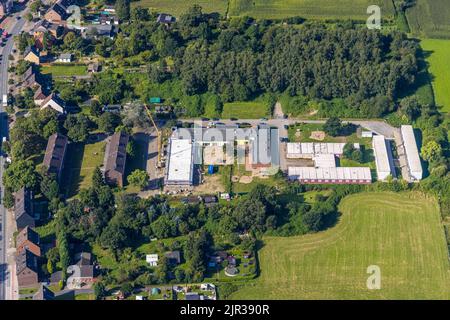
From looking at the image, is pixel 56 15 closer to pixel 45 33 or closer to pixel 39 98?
pixel 45 33

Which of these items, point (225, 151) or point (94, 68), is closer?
point (225, 151)

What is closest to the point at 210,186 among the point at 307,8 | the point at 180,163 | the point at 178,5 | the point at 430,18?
the point at 180,163

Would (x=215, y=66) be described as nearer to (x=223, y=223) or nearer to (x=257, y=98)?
(x=257, y=98)

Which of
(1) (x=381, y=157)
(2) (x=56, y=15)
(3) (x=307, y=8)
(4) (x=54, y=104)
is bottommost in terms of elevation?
(1) (x=381, y=157)

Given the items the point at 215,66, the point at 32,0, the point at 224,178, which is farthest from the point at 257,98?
the point at 32,0

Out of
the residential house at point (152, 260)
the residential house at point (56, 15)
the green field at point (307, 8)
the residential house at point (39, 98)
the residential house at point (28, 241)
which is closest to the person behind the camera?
the residential house at point (152, 260)

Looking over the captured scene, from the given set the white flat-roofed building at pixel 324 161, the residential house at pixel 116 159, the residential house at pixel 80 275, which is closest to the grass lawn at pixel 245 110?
the white flat-roofed building at pixel 324 161

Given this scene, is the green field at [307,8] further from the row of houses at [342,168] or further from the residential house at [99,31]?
the row of houses at [342,168]
